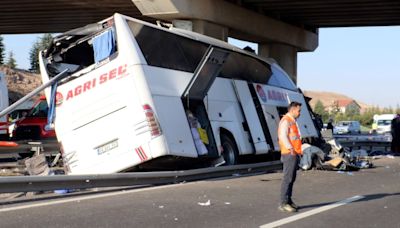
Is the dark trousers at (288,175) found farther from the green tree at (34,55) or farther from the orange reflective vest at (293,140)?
the green tree at (34,55)

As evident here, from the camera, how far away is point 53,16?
33.2 metres

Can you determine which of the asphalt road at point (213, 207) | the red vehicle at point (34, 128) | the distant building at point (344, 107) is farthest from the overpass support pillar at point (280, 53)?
the distant building at point (344, 107)

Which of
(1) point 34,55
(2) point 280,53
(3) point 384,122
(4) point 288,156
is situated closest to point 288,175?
(4) point 288,156

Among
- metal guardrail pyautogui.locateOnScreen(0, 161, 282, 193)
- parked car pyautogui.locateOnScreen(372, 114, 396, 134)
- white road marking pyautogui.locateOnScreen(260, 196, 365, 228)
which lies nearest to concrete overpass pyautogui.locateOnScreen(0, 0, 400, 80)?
metal guardrail pyautogui.locateOnScreen(0, 161, 282, 193)

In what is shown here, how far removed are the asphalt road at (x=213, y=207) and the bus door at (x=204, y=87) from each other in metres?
1.65

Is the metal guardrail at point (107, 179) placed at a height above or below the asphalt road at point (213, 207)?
above

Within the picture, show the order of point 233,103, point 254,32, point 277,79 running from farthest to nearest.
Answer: point 254,32 → point 277,79 → point 233,103

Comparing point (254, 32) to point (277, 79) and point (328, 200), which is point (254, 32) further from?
point (328, 200)

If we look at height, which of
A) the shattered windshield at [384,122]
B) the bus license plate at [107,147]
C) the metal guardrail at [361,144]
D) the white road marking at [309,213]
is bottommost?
the white road marking at [309,213]

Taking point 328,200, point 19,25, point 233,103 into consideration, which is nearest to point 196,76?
point 233,103

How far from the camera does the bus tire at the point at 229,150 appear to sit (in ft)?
49.9

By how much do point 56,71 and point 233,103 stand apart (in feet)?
16.0

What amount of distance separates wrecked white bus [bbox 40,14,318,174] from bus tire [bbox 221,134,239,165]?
0.03 metres

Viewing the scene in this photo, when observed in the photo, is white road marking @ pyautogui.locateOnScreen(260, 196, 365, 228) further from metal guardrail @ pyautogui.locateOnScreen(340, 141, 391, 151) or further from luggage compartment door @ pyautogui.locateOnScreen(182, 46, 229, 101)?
metal guardrail @ pyautogui.locateOnScreen(340, 141, 391, 151)
